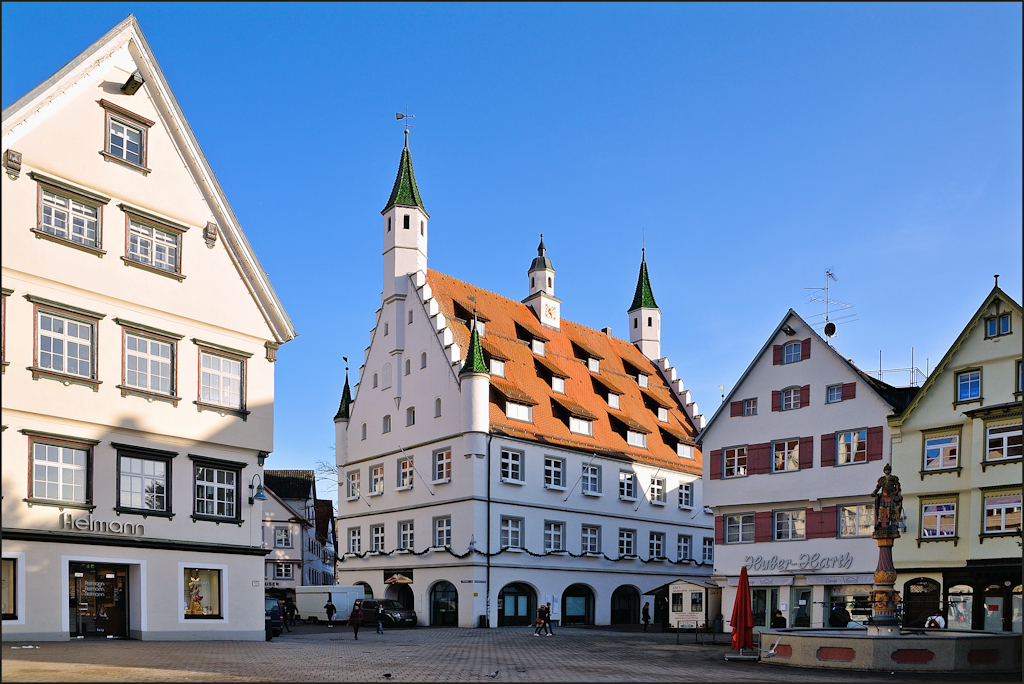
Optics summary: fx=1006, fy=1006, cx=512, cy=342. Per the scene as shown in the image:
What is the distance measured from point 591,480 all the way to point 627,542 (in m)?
4.25

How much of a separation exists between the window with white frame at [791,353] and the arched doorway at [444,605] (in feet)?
60.1

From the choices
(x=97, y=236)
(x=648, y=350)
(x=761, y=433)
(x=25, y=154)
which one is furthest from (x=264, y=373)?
(x=648, y=350)

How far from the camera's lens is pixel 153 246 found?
96.1 ft

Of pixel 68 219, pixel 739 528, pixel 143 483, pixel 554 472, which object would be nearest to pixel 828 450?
pixel 739 528

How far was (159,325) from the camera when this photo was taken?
95.0 ft

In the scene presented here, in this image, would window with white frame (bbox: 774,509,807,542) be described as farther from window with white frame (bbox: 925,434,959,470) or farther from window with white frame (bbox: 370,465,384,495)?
window with white frame (bbox: 370,465,384,495)

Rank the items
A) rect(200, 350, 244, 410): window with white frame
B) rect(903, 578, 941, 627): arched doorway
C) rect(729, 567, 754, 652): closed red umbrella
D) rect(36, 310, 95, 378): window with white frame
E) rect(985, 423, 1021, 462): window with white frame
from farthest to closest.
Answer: rect(903, 578, 941, 627): arched doorway
rect(985, 423, 1021, 462): window with white frame
rect(200, 350, 244, 410): window with white frame
rect(729, 567, 754, 652): closed red umbrella
rect(36, 310, 95, 378): window with white frame

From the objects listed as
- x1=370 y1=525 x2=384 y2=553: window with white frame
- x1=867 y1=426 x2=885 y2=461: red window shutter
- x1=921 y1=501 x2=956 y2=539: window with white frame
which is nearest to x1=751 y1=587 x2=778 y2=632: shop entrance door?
x1=867 y1=426 x2=885 y2=461: red window shutter

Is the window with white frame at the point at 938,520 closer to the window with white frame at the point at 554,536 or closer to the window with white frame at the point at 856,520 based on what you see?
the window with white frame at the point at 856,520

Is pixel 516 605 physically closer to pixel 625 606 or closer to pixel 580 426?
pixel 625 606

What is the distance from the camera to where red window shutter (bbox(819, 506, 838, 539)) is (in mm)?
40219

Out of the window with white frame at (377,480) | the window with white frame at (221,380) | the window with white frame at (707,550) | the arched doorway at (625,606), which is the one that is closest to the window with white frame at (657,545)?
the arched doorway at (625,606)

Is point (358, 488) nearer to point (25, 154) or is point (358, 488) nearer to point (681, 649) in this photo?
point (681, 649)

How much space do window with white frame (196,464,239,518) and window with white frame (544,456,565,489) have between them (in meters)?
21.8
